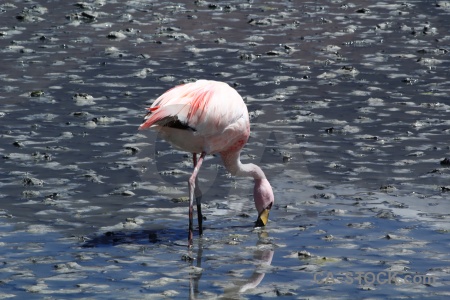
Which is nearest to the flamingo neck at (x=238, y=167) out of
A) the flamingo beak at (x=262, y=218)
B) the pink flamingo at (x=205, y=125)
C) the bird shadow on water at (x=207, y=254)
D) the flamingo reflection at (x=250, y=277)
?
the pink flamingo at (x=205, y=125)

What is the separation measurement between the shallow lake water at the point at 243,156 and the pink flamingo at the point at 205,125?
0.35 m

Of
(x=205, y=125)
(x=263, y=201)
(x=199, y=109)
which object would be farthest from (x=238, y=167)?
(x=199, y=109)

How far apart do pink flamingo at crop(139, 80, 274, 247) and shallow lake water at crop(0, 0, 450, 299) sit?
35cm

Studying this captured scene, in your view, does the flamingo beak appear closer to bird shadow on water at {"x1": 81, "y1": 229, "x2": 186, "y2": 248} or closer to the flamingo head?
the flamingo head

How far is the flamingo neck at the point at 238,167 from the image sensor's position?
10805 millimetres

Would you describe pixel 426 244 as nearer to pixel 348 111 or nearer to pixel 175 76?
pixel 348 111

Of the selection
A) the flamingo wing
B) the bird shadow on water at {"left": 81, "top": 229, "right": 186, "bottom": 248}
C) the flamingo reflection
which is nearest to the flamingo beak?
the flamingo reflection

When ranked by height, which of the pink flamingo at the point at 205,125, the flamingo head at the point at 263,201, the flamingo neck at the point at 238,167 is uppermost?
the pink flamingo at the point at 205,125

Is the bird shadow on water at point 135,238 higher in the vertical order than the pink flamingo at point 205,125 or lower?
lower

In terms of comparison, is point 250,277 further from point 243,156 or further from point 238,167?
point 243,156

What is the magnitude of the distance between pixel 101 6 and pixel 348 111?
819 centimetres

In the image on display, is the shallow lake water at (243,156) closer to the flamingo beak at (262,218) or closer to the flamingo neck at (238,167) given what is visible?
the flamingo beak at (262,218)

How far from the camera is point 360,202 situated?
11.1 meters

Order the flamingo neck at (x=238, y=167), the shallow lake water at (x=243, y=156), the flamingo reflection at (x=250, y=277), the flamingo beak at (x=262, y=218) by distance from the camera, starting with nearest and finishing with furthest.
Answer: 1. the flamingo reflection at (x=250, y=277)
2. the shallow lake water at (x=243, y=156)
3. the flamingo beak at (x=262, y=218)
4. the flamingo neck at (x=238, y=167)
